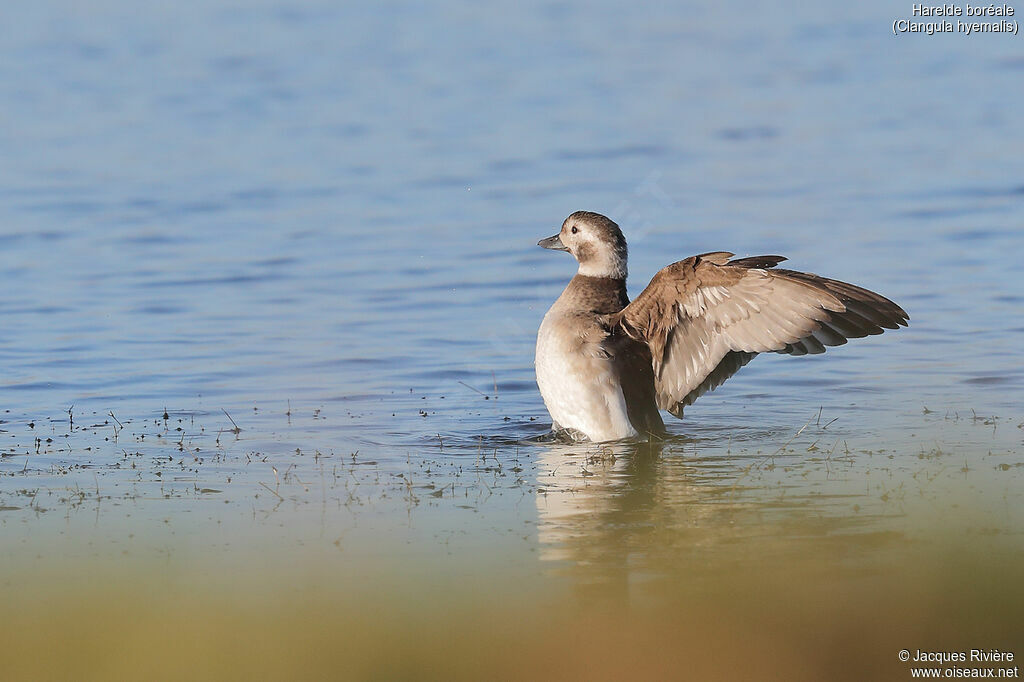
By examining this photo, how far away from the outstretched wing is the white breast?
17.0 inches

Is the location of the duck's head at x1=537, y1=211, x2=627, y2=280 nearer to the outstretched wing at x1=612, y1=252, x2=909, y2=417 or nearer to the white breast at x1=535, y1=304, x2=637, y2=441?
the white breast at x1=535, y1=304, x2=637, y2=441

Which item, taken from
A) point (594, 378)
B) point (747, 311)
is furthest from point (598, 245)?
point (747, 311)

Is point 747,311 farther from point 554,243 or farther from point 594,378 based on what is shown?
point 554,243

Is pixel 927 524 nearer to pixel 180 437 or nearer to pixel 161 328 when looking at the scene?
pixel 180 437

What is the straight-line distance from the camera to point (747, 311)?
8773mm

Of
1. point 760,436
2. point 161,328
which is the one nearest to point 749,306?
point 760,436

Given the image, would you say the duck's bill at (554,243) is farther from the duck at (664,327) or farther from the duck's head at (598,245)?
the duck's head at (598,245)

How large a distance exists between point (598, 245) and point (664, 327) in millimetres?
1240

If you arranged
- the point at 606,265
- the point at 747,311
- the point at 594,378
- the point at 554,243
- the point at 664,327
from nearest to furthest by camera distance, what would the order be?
the point at 747,311, the point at 664,327, the point at 594,378, the point at 606,265, the point at 554,243

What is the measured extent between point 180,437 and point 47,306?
4.96 metres

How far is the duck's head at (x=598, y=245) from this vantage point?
33.5ft

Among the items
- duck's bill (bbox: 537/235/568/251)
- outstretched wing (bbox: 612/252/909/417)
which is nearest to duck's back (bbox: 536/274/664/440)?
outstretched wing (bbox: 612/252/909/417)

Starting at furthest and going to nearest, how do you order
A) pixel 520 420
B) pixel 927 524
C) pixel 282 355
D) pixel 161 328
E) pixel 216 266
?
1. pixel 216 266
2. pixel 161 328
3. pixel 282 355
4. pixel 520 420
5. pixel 927 524

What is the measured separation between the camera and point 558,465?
9016 millimetres
